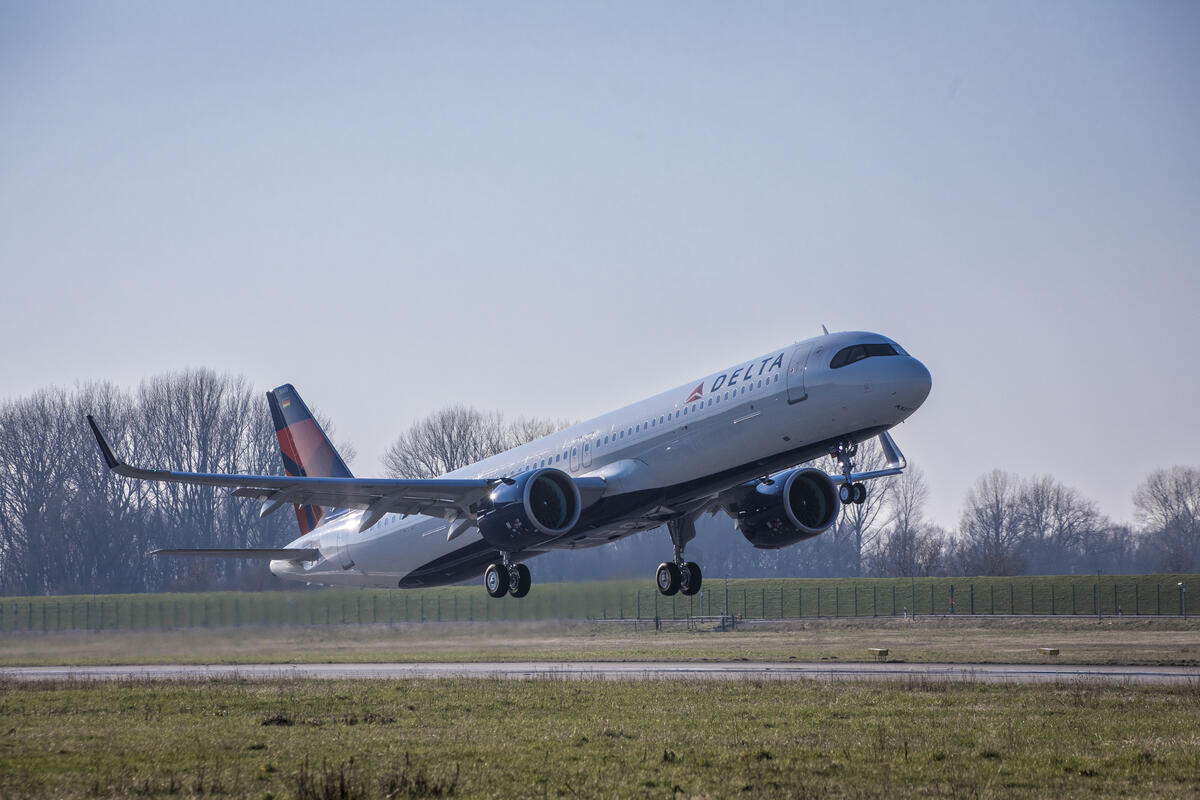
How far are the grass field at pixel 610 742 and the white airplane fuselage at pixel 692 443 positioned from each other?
17.5 feet

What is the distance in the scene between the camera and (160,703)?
3325 cm

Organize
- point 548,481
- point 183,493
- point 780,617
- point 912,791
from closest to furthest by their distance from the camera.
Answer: point 912,791 < point 548,481 < point 780,617 < point 183,493

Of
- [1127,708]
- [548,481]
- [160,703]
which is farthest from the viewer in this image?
[548,481]

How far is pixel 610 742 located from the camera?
24.2m

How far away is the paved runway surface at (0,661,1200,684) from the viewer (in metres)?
39.4

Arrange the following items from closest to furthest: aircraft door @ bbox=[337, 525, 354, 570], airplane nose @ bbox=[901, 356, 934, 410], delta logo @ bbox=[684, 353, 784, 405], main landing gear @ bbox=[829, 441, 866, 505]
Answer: airplane nose @ bbox=[901, 356, 934, 410]
main landing gear @ bbox=[829, 441, 866, 505]
delta logo @ bbox=[684, 353, 784, 405]
aircraft door @ bbox=[337, 525, 354, 570]

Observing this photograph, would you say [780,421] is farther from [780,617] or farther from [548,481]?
[780,617]

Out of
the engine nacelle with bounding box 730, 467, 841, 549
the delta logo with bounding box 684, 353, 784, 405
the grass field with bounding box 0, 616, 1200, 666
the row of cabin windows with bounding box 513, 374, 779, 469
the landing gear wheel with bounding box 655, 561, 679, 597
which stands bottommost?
the grass field with bounding box 0, 616, 1200, 666

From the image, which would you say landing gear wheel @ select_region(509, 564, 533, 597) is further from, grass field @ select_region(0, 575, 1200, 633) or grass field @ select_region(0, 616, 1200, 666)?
grass field @ select_region(0, 616, 1200, 666)

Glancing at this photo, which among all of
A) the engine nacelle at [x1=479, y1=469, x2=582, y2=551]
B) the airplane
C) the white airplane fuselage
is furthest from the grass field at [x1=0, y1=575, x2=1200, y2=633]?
the engine nacelle at [x1=479, y1=469, x2=582, y2=551]

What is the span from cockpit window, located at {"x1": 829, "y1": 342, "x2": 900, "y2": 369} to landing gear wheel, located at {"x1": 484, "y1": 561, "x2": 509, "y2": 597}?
14.4 meters

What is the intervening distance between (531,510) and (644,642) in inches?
1223

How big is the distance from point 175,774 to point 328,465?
97.9ft

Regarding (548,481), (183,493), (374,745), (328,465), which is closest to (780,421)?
(548,481)
